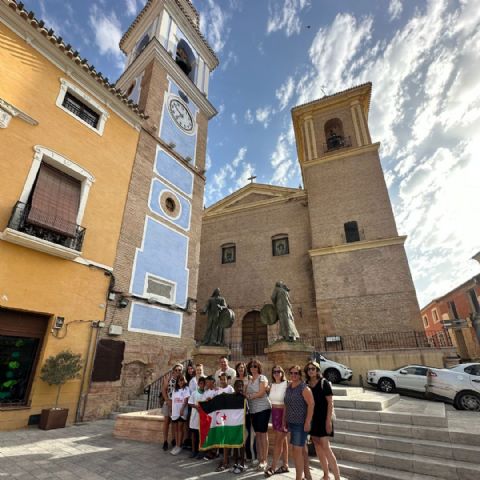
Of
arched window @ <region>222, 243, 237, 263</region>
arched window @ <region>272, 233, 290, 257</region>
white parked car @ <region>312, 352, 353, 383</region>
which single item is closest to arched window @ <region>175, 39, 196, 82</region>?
A: arched window @ <region>222, 243, 237, 263</region>

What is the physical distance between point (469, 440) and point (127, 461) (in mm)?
5376

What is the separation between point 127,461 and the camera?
15.1 feet

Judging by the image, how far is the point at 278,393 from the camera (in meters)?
4.44

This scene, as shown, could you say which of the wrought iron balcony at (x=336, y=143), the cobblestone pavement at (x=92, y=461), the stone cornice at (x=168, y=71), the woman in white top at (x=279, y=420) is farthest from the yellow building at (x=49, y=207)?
the wrought iron balcony at (x=336, y=143)

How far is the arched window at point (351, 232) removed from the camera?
1703 cm

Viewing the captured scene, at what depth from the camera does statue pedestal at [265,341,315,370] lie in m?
7.67

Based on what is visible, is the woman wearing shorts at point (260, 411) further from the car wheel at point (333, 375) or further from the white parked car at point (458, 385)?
the car wheel at point (333, 375)

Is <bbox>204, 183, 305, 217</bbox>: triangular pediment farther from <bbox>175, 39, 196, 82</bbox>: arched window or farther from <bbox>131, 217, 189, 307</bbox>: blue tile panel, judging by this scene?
<bbox>131, 217, 189, 307</bbox>: blue tile panel

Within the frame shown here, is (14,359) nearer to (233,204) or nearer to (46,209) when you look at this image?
(46,209)

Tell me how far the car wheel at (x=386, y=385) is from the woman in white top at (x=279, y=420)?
7859 mm

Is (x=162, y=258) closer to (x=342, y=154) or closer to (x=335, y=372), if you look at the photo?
(x=335, y=372)

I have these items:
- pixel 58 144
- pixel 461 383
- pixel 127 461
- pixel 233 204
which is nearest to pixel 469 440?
pixel 461 383

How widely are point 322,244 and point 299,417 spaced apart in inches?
562

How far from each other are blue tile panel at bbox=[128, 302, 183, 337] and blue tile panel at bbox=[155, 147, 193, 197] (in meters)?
5.81
